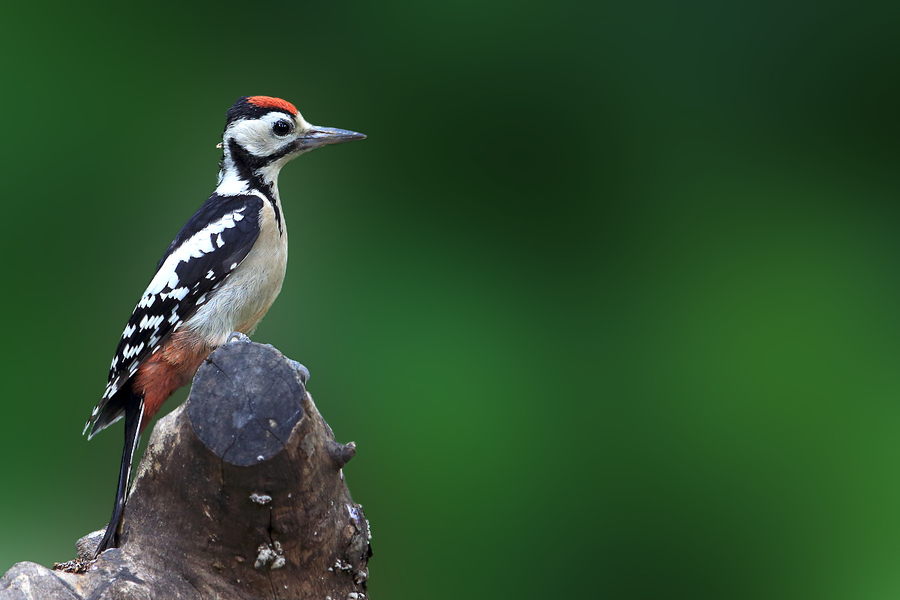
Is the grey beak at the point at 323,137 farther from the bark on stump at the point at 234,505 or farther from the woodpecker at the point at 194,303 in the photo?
the bark on stump at the point at 234,505

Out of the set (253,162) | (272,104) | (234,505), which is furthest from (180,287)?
(234,505)

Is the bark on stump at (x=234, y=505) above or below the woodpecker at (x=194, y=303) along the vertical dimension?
below

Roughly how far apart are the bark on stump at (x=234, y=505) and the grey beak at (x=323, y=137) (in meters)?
0.81

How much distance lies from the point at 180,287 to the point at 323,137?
506mm

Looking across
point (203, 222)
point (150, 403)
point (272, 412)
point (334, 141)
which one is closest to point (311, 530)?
point (272, 412)

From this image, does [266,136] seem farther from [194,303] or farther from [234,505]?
[234,505]

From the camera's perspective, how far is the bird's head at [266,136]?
1883 mm

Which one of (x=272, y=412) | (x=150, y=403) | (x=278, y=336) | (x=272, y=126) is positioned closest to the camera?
(x=272, y=412)

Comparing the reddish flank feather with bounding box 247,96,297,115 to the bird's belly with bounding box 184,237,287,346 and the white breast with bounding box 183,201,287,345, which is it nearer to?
the white breast with bounding box 183,201,287,345

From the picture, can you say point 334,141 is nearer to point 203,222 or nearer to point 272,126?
point 272,126

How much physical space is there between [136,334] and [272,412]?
0.66m

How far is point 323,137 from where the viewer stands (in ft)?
6.25

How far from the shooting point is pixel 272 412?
1.20 metres

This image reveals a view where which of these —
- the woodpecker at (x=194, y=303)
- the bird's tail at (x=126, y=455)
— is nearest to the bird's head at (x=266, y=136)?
the woodpecker at (x=194, y=303)
